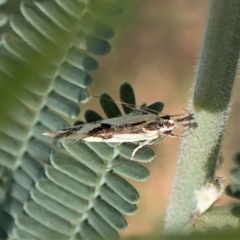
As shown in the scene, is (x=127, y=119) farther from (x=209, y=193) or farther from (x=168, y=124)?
(x=209, y=193)

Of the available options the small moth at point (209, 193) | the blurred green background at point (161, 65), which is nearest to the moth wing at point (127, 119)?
the small moth at point (209, 193)

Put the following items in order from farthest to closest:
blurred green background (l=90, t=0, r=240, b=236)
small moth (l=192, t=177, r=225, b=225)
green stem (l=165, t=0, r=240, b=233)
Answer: blurred green background (l=90, t=0, r=240, b=236)
small moth (l=192, t=177, r=225, b=225)
green stem (l=165, t=0, r=240, b=233)

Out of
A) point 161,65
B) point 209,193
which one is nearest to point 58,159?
point 209,193

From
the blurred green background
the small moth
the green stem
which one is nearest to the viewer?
the green stem

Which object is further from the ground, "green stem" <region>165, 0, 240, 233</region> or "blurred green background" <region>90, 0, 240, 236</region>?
"blurred green background" <region>90, 0, 240, 236</region>

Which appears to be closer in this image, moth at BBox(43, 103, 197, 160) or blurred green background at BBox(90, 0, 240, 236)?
moth at BBox(43, 103, 197, 160)

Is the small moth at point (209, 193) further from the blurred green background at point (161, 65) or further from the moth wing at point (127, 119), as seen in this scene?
the blurred green background at point (161, 65)

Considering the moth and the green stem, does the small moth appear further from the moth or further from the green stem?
the moth

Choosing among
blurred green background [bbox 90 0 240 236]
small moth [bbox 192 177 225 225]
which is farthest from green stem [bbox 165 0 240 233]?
blurred green background [bbox 90 0 240 236]
